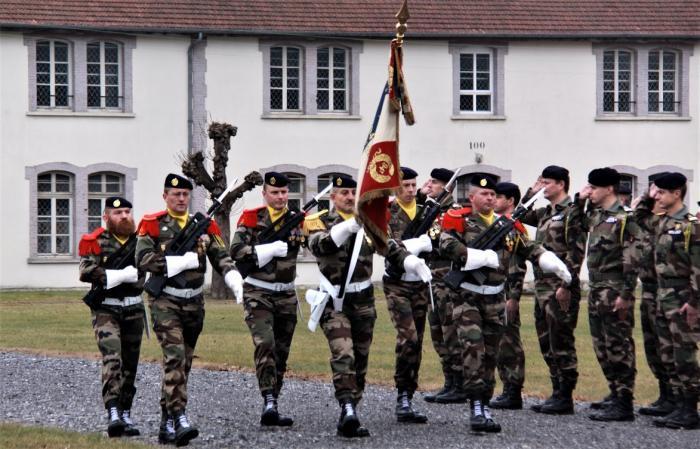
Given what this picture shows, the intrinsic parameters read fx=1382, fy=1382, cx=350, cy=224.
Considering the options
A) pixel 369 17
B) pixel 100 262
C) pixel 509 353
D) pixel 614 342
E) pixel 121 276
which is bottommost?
pixel 509 353

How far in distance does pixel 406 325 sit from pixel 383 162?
1.76 meters

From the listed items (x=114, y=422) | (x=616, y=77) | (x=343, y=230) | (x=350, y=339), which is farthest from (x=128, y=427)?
(x=616, y=77)

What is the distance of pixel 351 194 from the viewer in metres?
12.3

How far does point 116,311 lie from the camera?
475 inches

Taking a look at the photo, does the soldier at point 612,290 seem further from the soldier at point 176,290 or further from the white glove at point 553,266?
the soldier at point 176,290

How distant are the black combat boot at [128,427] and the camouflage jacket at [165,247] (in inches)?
51.2

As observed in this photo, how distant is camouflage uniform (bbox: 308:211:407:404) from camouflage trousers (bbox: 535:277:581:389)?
6.05 feet

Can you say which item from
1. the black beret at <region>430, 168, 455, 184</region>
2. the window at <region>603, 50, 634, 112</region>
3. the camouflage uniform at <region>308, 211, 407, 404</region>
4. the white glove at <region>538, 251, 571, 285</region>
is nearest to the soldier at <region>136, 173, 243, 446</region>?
the camouflage uniform at <region>308, 211, 407, 404</region>

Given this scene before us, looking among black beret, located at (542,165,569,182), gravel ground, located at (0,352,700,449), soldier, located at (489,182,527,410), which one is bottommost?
gravel ground, located at (0,352,700,449)

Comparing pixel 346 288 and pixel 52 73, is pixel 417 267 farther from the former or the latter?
pixel 52 73

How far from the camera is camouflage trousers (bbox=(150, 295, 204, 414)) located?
36.9 ft

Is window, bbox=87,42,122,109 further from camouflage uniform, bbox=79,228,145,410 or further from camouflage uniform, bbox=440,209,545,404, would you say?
camouflage uniform, bbox=440,209,545,404

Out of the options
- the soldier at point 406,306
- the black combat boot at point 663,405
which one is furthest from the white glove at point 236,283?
the black combat boot at point 663,405

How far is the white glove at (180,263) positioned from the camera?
11344 millimetres
